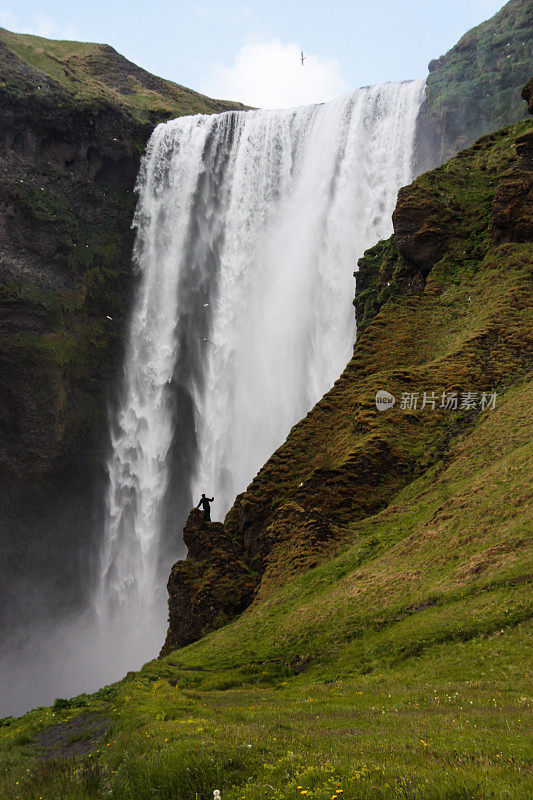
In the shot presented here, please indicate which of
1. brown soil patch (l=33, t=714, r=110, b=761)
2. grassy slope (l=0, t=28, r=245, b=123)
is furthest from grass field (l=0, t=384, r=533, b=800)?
grassy slope (l=0, t=28, r=245, b=123)

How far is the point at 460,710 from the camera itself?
754 centimetres

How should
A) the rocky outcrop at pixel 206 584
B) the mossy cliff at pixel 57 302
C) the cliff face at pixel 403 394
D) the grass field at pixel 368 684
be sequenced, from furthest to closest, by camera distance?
1. the mossy cliff at pixel 57 302
2. the rocky outcrop at pixel 206 584
3. the cliff face at pixel 403 394
4. the grass field at pixel 368 684

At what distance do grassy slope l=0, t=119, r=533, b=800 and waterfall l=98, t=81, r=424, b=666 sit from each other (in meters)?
15.9

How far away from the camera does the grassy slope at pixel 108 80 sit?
5684 centimetres

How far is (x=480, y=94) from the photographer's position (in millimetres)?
50594

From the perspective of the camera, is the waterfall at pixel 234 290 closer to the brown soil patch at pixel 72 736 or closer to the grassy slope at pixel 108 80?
the grassy slope at pixel 108 80

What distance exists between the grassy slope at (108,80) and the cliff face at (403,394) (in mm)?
37720

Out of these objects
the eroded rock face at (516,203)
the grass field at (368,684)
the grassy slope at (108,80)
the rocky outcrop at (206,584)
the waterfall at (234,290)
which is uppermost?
the grassy slope at (108,80)

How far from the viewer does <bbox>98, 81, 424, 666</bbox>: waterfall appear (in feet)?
149

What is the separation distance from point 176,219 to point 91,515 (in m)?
28.7

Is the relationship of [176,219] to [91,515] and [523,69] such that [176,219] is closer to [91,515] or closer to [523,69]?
[91,515]

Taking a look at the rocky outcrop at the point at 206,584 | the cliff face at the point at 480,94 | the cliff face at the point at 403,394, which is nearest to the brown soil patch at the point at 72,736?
the cliff face at the point at 403,394

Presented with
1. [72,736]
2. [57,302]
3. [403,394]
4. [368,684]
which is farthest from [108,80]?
[368,684]

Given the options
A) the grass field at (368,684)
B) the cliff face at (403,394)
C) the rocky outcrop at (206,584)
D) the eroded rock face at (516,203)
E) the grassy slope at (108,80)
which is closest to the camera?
the grass field at (368,684)
